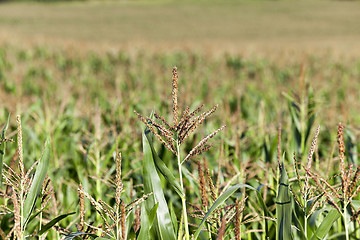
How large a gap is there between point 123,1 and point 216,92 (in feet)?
179

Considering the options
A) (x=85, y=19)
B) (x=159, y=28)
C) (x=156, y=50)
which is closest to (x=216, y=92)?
(x=156, y=50)

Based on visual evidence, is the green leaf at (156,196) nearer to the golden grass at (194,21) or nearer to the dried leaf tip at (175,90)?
the dried leaf tip at (175,90)

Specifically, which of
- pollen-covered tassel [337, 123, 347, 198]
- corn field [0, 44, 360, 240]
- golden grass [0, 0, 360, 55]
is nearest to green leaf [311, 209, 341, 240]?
corn field [0, 44, 360, 240]

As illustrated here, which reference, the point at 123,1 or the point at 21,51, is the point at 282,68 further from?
the point at 123,1

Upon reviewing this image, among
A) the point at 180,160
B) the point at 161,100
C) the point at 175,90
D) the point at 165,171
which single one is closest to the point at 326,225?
the point at 165,171

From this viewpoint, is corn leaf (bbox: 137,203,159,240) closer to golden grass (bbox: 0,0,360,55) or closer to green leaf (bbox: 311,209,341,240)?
green leaf (bbox: 311,209,341,240)

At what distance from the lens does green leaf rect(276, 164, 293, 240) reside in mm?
1024

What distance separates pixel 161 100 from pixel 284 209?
8.74 feet

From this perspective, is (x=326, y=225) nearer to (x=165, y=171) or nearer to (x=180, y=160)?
(x=165, y=171)

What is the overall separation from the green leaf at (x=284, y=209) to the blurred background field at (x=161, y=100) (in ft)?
0.98

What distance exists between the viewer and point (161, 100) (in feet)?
11.9

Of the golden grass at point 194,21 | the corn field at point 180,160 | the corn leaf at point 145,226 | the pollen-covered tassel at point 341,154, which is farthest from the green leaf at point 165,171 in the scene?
the golden grass at point 194,21

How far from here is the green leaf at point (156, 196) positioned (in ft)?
3.48

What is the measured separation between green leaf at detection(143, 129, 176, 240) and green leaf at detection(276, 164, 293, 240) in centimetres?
30
